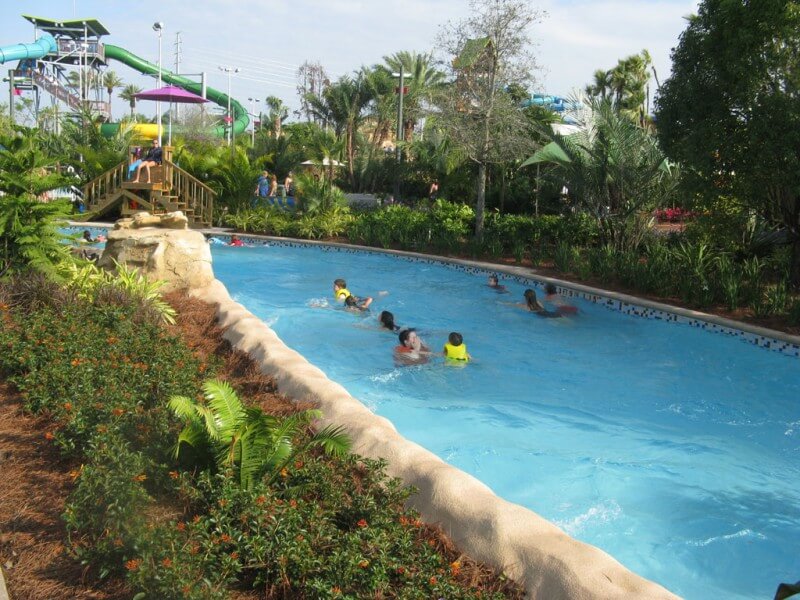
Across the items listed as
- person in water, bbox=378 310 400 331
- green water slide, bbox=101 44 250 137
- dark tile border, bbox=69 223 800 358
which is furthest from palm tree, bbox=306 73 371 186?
person in water, bbox=378 310 400 331

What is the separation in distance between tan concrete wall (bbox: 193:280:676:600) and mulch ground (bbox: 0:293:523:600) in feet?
0.33

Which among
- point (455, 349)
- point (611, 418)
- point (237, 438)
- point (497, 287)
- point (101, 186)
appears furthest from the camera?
point (101, 186)

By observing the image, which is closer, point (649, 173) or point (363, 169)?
point (649, 173)

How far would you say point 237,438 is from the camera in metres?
3.89

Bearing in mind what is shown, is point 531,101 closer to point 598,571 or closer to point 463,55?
point 463,55

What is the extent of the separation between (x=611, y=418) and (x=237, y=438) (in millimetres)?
5387

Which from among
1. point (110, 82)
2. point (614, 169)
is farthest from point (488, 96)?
point (110, 82)

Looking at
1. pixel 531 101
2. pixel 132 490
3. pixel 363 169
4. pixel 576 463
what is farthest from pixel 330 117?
pixel 132 490

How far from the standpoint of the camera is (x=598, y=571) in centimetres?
330

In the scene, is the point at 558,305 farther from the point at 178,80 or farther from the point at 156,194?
the point at 178,80

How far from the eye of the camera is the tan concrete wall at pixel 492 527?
3.26 metres

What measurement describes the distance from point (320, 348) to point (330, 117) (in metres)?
32.3

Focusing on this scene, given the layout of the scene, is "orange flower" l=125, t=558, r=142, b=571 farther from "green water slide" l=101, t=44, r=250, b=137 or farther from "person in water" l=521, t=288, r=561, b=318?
"green water slide" l=101, t=44, r=250, b=137

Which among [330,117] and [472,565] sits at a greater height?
[330,117]
